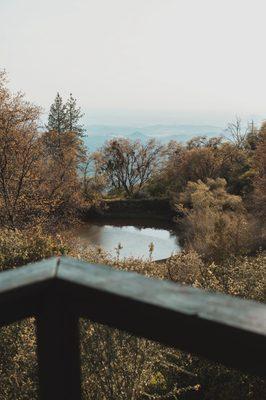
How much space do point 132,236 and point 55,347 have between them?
35.2 m

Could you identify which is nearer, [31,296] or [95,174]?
[31,296]

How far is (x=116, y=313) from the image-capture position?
3.28 feet

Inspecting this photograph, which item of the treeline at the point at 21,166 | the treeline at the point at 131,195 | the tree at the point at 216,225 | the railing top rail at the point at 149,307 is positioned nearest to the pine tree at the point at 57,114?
the treeline at the point at 131,195

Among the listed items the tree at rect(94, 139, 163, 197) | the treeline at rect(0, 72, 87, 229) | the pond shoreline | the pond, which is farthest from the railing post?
the tree at rect(94, 139, 163, 197)

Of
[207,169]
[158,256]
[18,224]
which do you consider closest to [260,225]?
[158,256]

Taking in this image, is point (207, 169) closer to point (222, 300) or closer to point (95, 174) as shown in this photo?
point (95, 174)

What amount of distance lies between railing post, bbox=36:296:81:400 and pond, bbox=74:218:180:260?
2845 centimetres

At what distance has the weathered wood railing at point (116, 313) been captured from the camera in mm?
836

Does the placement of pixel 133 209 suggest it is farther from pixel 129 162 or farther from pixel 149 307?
pixel 149 307

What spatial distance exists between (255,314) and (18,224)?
22.2 meters

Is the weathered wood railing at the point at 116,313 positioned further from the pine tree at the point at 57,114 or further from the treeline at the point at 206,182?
the pine tree at the point at 57,114

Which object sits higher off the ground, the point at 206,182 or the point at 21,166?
the point at 21,166

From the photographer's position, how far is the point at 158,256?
99.5ft

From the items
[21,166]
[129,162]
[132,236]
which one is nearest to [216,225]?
[21,166]
